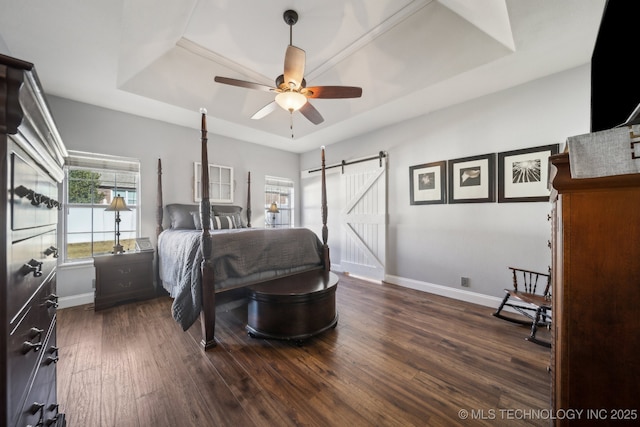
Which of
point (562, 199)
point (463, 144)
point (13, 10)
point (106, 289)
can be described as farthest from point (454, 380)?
point (13, 10)

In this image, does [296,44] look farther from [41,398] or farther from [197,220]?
[41,398]

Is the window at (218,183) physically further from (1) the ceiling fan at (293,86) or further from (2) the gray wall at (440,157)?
(1) the ceiling fan at (293,86)

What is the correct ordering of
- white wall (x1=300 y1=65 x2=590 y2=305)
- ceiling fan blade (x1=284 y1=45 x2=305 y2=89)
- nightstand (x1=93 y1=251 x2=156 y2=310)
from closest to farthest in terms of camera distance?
ceiling fan blade (x1=284 y1=45 x2=305 y2=89) → white wall (x1=300 y1=65 x2=590 y2=305) → nightstand (x1=93 y1=251 x2=156 y2=310)

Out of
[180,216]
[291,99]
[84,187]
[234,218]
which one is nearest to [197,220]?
[180,216]

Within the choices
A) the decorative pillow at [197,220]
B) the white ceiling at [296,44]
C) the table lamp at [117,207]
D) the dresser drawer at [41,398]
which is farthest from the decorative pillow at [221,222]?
the dresser drawer at [41,398]

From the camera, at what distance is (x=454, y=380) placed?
1.71 m

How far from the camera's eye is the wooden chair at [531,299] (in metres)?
2.19

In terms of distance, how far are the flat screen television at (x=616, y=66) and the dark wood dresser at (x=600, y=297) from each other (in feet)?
2.39

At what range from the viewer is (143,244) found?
11.2 ft

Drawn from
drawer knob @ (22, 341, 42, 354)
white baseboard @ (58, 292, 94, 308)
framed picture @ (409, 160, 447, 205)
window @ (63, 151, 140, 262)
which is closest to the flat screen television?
framed picture @ (409, 160, 447, 205)

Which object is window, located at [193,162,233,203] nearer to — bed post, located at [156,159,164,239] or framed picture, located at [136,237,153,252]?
bed post, located at [156,159,164,239]

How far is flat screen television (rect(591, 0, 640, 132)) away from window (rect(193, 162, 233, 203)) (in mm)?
4655

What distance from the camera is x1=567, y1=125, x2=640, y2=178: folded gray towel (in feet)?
2.45

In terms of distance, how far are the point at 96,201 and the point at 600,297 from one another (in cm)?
489
